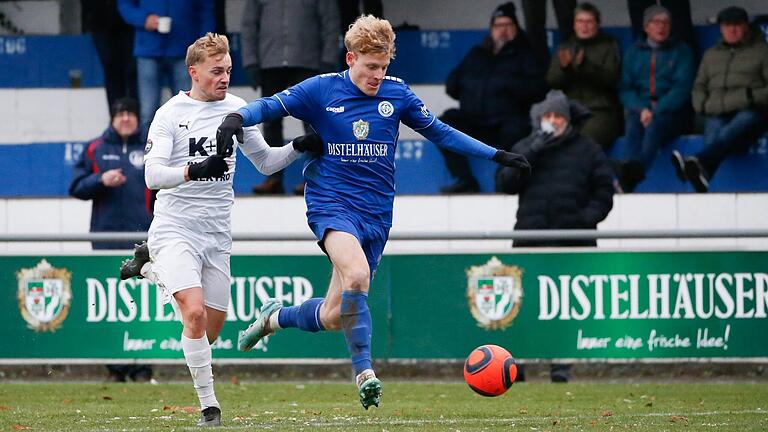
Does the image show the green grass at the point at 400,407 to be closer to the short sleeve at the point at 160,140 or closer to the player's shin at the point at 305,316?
the player's shin at the point at 305,316

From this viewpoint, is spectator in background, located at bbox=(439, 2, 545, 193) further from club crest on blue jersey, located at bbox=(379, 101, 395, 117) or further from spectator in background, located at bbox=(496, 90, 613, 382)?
club crest on blue jersey, located at bbox=(379, 101, 395, 117)

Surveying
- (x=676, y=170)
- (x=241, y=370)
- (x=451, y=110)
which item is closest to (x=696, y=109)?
(x=676, y=170)

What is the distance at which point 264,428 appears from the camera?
8.84 m

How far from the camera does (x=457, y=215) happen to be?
15.8 m

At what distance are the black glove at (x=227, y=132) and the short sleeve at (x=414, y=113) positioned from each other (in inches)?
41.9

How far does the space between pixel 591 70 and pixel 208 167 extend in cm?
730

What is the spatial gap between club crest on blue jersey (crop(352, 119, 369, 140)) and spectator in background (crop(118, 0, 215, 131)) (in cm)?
691

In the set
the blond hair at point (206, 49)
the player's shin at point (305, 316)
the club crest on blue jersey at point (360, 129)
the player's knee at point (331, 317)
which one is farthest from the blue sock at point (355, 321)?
the blond hair at point (206, 49)

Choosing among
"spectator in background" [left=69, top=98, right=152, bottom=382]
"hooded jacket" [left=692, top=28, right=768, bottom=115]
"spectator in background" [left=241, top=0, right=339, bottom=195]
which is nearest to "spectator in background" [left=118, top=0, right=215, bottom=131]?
"spectator in background" [left=241, top=0, right=339, bottom=195]

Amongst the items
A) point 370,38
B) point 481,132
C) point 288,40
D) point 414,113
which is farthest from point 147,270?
point 481,132

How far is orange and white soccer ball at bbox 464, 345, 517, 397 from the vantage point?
355 inches

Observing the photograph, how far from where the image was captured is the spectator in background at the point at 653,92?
50.1ft

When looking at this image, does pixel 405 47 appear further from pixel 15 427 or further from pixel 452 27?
pixel 15 427

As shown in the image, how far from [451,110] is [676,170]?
7.29ft
